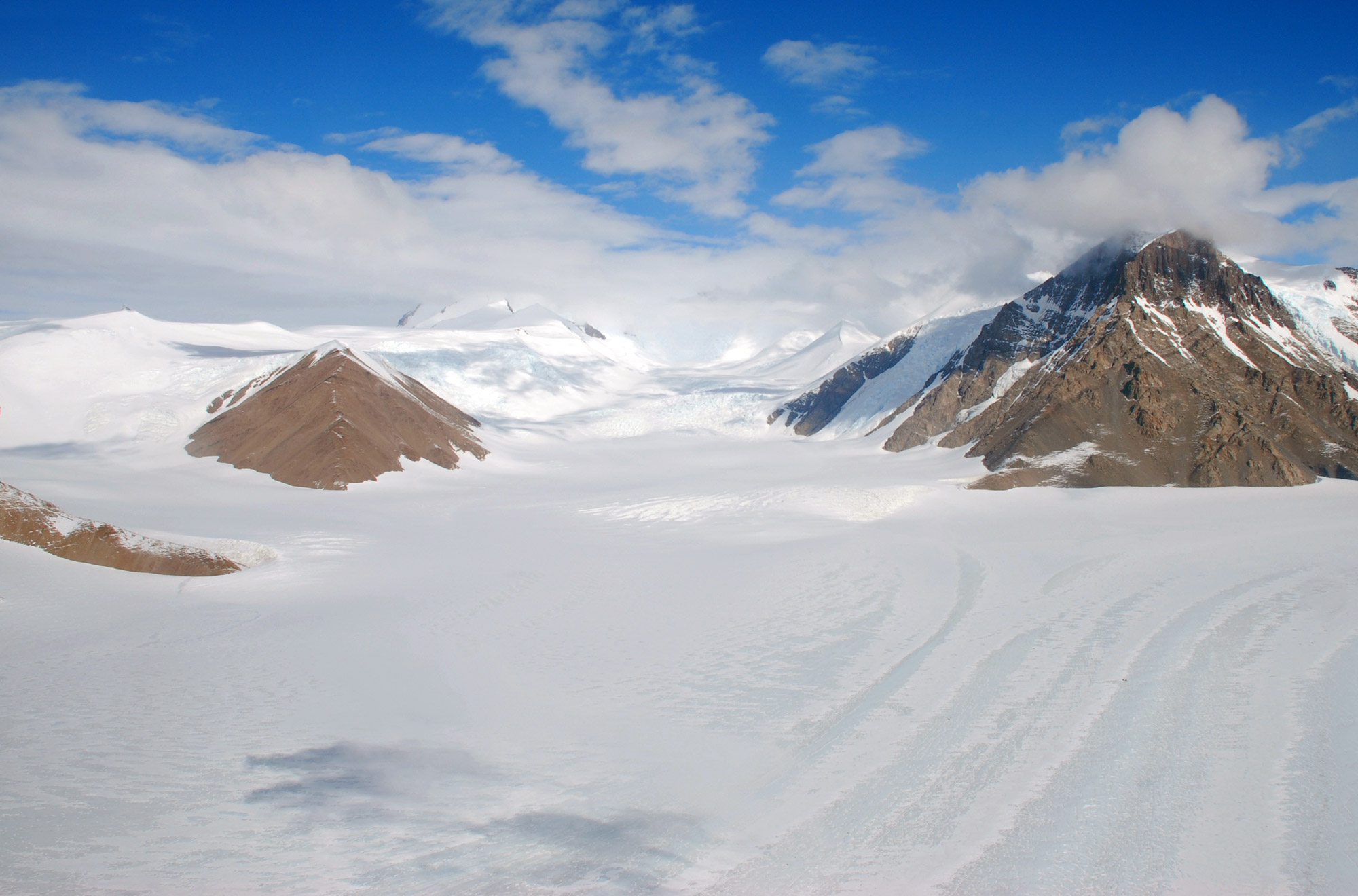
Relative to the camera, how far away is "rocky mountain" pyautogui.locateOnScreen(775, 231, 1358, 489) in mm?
44969

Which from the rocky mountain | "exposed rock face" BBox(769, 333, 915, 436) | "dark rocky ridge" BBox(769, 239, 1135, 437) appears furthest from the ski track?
"exposed rock face" BBox(769, 333, 915, 436)

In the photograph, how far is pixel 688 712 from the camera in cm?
1247

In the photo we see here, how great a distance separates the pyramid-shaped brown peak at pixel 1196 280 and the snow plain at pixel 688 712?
36079 mm

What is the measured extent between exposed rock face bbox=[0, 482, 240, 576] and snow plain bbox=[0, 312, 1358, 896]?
2.98 ft

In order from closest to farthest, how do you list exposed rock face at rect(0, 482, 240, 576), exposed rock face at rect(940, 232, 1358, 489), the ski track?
the ski track → exposed rock face at rect(0, 482, 240, 576) → exposed rock face at rect(940, 232, 1358, 489)

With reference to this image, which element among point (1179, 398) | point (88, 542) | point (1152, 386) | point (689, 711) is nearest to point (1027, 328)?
point (1152, 386)

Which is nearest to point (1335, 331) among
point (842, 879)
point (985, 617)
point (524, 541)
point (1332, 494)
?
point (1332, 494)

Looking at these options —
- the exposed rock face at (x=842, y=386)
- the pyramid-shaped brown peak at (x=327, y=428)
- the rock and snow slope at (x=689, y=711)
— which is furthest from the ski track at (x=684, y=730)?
the exposed rock face at (x=842, y=386)

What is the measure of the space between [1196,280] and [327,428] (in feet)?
227

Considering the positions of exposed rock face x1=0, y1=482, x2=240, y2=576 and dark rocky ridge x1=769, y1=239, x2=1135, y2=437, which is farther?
dark rocky ridge x1=769, y1=239, x2=1135, y2=437

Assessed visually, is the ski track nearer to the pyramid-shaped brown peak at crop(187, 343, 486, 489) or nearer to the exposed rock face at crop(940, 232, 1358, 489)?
the exposed rock face at crop(940, 232, 1358, 489)

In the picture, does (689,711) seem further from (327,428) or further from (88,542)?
(327,428)

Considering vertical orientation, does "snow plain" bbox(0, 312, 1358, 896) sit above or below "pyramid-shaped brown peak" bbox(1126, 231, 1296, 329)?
below

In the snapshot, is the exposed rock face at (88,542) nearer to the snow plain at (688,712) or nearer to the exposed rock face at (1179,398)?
the snow plain at (688,712)
